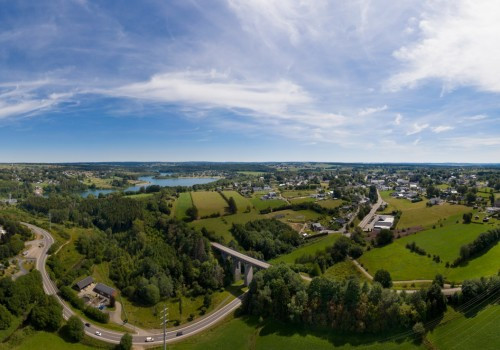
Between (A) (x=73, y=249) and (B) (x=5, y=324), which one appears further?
(A) (x=73, y=249)

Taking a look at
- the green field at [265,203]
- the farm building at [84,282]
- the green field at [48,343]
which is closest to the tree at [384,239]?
the green field at [265,203]

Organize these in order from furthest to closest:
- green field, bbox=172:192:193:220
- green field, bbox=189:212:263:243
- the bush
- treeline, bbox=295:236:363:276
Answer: green field, bbox=172:192:193:220, green field, bbox=189:212:263:243, treeline, bbox=295:236:363:276, the bush

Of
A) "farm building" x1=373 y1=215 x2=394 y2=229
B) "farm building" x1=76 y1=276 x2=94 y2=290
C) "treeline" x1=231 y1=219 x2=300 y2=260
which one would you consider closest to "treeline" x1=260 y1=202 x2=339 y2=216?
"farm building" x1=373 y1=215 x2=394 y2=229

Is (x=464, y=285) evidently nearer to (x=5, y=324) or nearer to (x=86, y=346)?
(x=86, y=346)

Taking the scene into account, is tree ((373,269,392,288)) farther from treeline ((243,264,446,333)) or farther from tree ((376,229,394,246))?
tree ((376,229,394,246))

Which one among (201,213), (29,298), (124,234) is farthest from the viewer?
(201,213)

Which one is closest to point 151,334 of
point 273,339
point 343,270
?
point 273,339

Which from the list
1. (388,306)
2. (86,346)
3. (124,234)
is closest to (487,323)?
(388,306)
